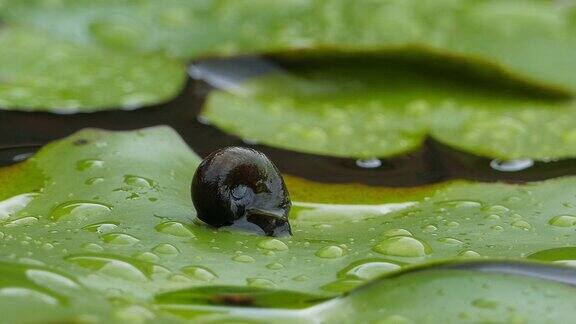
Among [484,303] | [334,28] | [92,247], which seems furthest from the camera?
[334,28]

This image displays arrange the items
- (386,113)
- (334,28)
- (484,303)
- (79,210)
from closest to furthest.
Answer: (484,303) → (79,210) → (386,113) → (334,28)

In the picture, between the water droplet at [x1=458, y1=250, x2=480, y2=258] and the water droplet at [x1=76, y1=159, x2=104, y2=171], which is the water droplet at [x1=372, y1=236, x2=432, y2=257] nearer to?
the water droplet at [x1=458, y1=250, x2=480, y2=258]

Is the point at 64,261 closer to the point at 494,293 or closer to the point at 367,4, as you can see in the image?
the point at 494,293

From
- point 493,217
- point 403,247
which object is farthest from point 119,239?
point 493,217

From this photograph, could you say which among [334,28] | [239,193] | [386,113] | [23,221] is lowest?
[23,221]

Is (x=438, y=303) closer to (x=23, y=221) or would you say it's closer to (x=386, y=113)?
(x=23, y=221)

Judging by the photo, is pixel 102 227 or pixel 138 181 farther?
pixel 138 181
